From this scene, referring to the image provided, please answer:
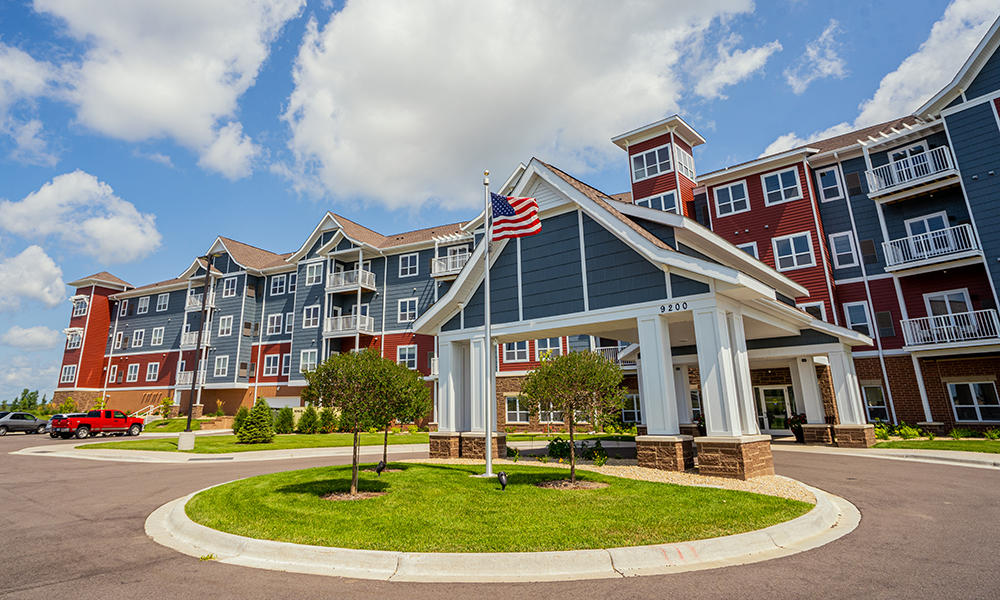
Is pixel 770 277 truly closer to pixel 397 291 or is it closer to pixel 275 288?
pixel 397 291

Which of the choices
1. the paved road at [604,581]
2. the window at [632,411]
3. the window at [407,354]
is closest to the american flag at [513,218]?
the paved road at [604,581]

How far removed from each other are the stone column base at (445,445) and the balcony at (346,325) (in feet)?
76.7

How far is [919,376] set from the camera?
2394cm

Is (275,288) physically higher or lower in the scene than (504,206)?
higher

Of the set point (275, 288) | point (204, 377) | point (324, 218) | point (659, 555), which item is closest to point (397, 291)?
point (324, 218)

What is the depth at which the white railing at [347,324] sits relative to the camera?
3925cm

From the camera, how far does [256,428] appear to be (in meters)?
25.3

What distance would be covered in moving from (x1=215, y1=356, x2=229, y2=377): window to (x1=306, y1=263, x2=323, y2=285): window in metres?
11.1

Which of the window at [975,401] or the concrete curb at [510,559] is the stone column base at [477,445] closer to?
the concrete curb at [510,559]

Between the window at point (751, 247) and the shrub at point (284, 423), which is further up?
the window at point (751, 247)

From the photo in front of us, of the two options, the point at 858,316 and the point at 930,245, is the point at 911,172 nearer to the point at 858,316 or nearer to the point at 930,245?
the point at 930,245

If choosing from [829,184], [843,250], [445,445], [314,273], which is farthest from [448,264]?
[843,250]

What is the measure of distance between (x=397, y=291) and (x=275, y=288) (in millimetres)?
14618

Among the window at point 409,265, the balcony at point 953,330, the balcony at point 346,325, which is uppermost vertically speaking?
the window at point 409,265
